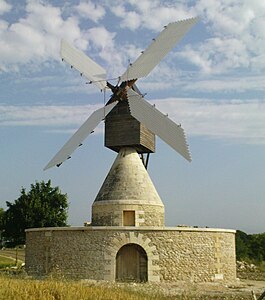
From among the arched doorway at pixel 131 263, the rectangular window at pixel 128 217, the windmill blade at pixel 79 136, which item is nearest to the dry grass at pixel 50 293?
the arched doorway at pixel 131 263

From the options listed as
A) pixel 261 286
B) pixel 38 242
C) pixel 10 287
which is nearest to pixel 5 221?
pixel 38 242

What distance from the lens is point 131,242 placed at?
15984 millimetres

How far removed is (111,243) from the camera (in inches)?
630

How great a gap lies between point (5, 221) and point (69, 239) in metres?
13.5

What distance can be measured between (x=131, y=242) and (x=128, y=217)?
85.7 inches

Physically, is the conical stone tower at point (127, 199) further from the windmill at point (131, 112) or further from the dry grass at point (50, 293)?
the dry grass at point (50, 293)

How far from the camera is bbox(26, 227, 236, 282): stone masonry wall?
1586 centimetres

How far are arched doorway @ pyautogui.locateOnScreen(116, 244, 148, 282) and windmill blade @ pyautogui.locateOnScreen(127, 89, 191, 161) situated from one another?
3983mm

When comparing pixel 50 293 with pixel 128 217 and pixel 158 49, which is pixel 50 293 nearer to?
pixel 128 217

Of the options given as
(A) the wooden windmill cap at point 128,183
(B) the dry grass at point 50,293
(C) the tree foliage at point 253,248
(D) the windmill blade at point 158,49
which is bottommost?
(B) the dry grass at point 50,293

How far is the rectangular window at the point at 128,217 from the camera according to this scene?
17.9m

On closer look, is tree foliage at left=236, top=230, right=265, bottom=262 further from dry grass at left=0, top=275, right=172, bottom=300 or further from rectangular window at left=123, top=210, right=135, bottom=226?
dry grass at left=0, top=275, right=172, bottom=300

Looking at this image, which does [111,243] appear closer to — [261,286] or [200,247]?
[200,247]

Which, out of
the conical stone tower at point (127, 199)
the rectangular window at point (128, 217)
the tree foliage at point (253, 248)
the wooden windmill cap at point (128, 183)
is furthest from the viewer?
the tree foliage at point (253, 248)
